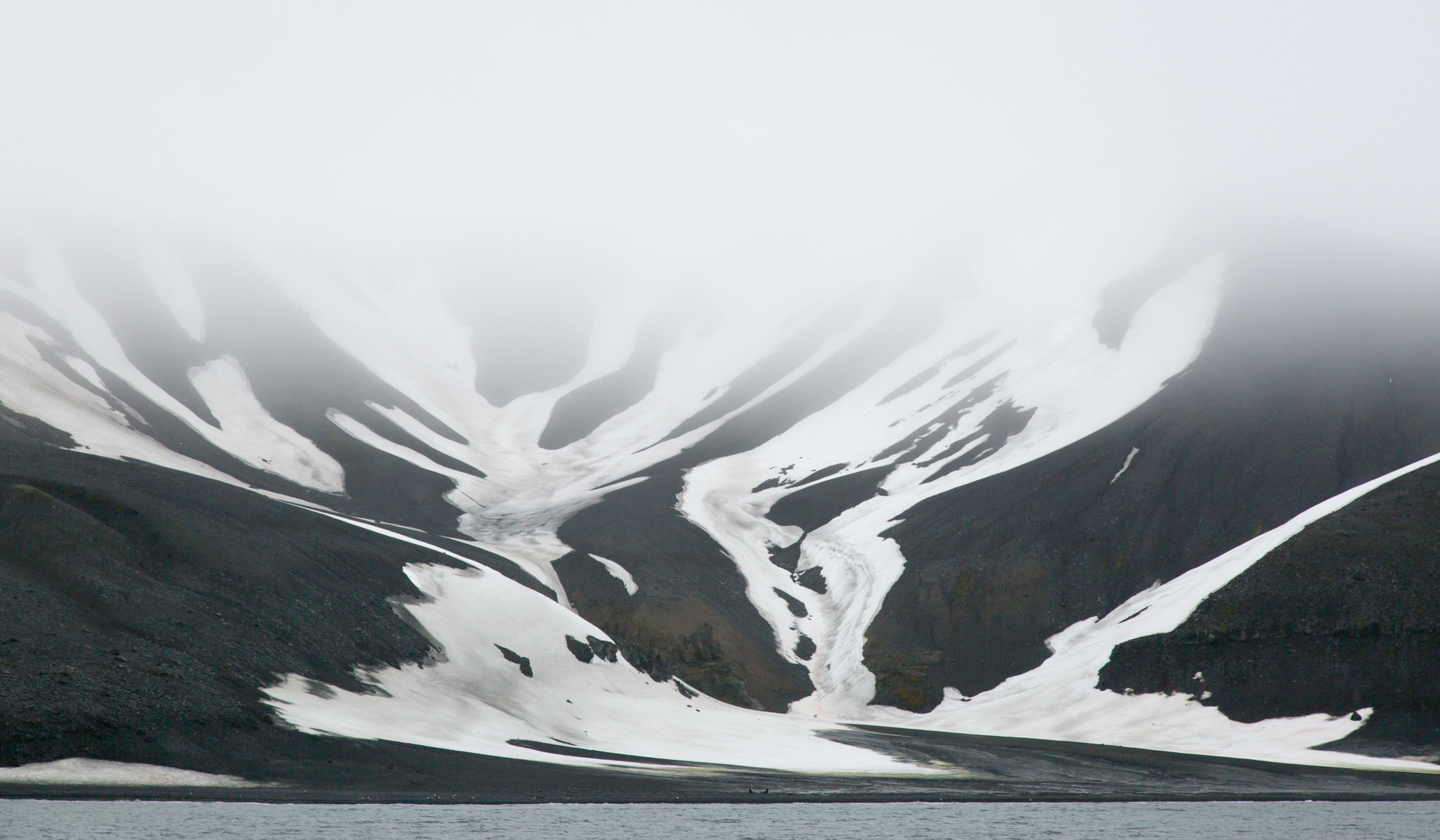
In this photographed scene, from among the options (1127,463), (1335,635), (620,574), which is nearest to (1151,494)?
(1127,463)

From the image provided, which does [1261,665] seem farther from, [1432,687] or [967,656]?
[967,656]

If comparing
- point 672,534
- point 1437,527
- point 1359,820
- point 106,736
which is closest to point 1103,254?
point 672,534

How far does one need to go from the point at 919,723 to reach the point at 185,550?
41.4 meters

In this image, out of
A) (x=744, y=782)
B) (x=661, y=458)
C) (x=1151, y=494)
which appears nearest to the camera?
(x=744, y=782)

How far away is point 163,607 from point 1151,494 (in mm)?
64618

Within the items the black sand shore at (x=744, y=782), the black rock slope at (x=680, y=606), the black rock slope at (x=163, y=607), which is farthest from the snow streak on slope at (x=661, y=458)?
the black sand shore at (x=744, y=782)

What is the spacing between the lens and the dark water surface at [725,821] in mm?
27250

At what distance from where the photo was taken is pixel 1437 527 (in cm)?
6000

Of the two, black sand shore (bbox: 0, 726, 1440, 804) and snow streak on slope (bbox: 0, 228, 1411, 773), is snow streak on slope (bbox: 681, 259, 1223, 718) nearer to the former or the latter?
snow streak on slope (bbox: 0, 228, 1411, 773)

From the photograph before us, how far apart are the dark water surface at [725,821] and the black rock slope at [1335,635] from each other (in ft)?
58.4

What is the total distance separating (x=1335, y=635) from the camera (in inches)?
2226

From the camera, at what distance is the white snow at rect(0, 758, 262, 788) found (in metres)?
31.2

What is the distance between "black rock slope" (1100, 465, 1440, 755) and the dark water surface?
58.4 feet

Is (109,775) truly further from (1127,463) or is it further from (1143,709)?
(1127,463)
